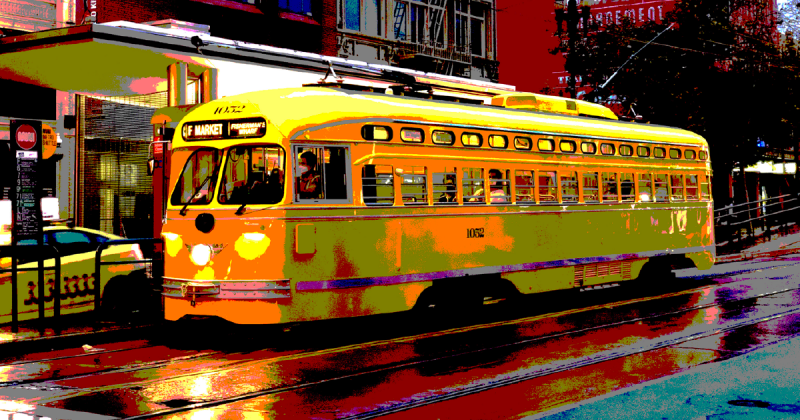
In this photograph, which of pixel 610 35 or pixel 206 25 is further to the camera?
pixel 610 35

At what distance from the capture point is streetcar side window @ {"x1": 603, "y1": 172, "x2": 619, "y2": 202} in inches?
600

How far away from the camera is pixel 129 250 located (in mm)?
13836

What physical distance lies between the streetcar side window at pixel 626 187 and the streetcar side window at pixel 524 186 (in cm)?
260

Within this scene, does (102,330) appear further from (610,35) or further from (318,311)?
(610,35)

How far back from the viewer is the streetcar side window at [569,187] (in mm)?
14297

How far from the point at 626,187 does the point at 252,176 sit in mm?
7434

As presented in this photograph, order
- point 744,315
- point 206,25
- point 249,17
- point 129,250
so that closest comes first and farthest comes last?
point 744,315 < point 129,250 < point 206,25 < point 249,17

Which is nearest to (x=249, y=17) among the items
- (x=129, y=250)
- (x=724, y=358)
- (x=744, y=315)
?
(x=129, y=250)

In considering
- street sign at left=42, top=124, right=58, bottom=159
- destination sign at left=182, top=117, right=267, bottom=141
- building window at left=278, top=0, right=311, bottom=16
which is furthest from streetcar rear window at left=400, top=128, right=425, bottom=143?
building window at left=278, top=0, right=311, bottom=16

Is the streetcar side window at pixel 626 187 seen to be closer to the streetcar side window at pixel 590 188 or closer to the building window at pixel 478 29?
the streetcar side window at pixel 590 188

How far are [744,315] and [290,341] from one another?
6.47 meters

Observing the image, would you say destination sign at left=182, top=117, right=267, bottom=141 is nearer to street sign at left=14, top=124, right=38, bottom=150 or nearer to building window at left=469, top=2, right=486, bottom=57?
street sign at left=14, top=124, right=38, bottom=150

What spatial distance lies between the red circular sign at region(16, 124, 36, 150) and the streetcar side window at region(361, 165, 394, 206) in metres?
4.19

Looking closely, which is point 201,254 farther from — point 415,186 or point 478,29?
point 478,29
